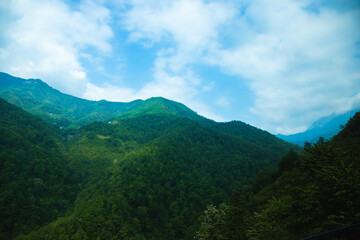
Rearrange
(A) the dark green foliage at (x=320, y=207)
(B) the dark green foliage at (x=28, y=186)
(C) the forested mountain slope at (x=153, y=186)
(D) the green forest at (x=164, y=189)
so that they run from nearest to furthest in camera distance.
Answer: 1. (A) the dark green foliage at (x=320, y=207)
2. (D) the green forest at (x=164, y=189)
3. (C) the forested mountain slope at (x=153, y=186)
4. (B) the dark green foliage at (x=28, y=186)

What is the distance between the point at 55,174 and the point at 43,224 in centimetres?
4389

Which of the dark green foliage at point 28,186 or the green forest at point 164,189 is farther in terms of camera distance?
the dark green foliage at point 28,186

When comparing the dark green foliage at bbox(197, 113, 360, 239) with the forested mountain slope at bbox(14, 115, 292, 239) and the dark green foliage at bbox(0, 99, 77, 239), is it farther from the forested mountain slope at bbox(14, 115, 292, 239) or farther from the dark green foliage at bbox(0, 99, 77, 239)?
the dark green foliage at bbox(0, 99, 77, 239)

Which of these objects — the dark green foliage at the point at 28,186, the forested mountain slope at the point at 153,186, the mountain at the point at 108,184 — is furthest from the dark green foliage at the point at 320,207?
the dark green foliage at the point at 28,186

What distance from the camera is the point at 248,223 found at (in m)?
26.6

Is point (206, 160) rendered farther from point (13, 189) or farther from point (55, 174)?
point (13, 189)

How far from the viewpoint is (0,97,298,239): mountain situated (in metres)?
89.7

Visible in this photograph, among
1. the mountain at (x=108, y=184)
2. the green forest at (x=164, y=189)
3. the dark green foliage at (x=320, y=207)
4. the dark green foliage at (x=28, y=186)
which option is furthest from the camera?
the dark green foliage at (x=28, y=186)

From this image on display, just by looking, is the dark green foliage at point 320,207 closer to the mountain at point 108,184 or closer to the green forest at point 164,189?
the green forest at point 164,189

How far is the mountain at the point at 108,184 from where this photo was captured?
89.7 metres

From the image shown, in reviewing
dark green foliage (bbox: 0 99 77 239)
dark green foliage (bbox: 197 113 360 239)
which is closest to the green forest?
dark green foliage (bbox: 197 113 360 239)

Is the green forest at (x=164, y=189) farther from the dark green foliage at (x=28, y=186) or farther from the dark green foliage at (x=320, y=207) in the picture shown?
the dark green foliage at (x=28, y=186)

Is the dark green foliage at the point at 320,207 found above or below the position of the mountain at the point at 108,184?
above

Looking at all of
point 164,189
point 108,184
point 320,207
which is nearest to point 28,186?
point 108,184
